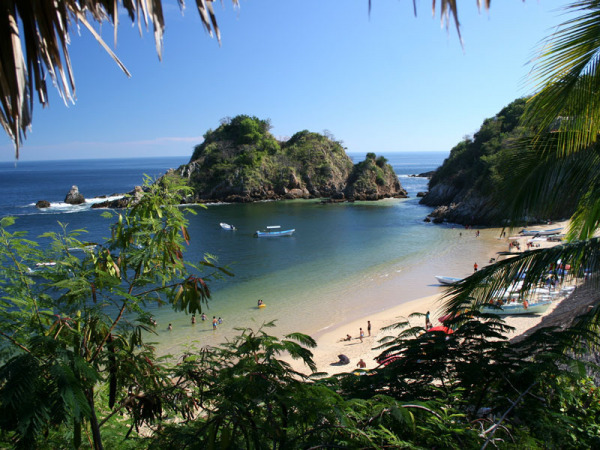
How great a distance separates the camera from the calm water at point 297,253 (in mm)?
19406

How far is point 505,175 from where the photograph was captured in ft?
15.9

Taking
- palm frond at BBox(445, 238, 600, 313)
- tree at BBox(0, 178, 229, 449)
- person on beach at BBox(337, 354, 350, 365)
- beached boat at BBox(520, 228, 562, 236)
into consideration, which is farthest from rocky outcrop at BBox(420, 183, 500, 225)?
tree at BBox(0, 178, 229, 449)

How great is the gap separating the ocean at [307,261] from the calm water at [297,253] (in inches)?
2.4

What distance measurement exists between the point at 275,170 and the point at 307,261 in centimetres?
4185

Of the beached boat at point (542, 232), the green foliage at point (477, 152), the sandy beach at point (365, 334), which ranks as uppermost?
the green foliage at point (477, 152)

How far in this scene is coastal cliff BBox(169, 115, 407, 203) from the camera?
65562 millimetres

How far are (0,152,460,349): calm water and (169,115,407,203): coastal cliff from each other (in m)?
6.29

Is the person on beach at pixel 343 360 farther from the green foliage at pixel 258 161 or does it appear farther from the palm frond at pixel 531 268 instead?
the green foliage at pixel 258 161

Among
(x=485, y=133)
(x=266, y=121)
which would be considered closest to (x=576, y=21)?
(x=485, y=133)

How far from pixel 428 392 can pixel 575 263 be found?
A: 2125 mm

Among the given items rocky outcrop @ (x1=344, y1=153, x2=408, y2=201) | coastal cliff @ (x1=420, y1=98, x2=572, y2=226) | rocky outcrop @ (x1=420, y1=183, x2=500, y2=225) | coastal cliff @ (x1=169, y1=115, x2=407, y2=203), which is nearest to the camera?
rocky outcrop @ (x1=420, y1=183, x2=500, y2=225)

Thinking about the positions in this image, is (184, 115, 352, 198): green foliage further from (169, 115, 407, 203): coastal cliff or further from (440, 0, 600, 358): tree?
(440, 0, 600, 358): tree

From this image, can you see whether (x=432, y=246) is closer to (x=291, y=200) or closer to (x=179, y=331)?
(x=179, y=331)

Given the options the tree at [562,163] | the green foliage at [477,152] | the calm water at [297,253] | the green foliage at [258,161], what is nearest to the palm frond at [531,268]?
the tree at [562,163]
